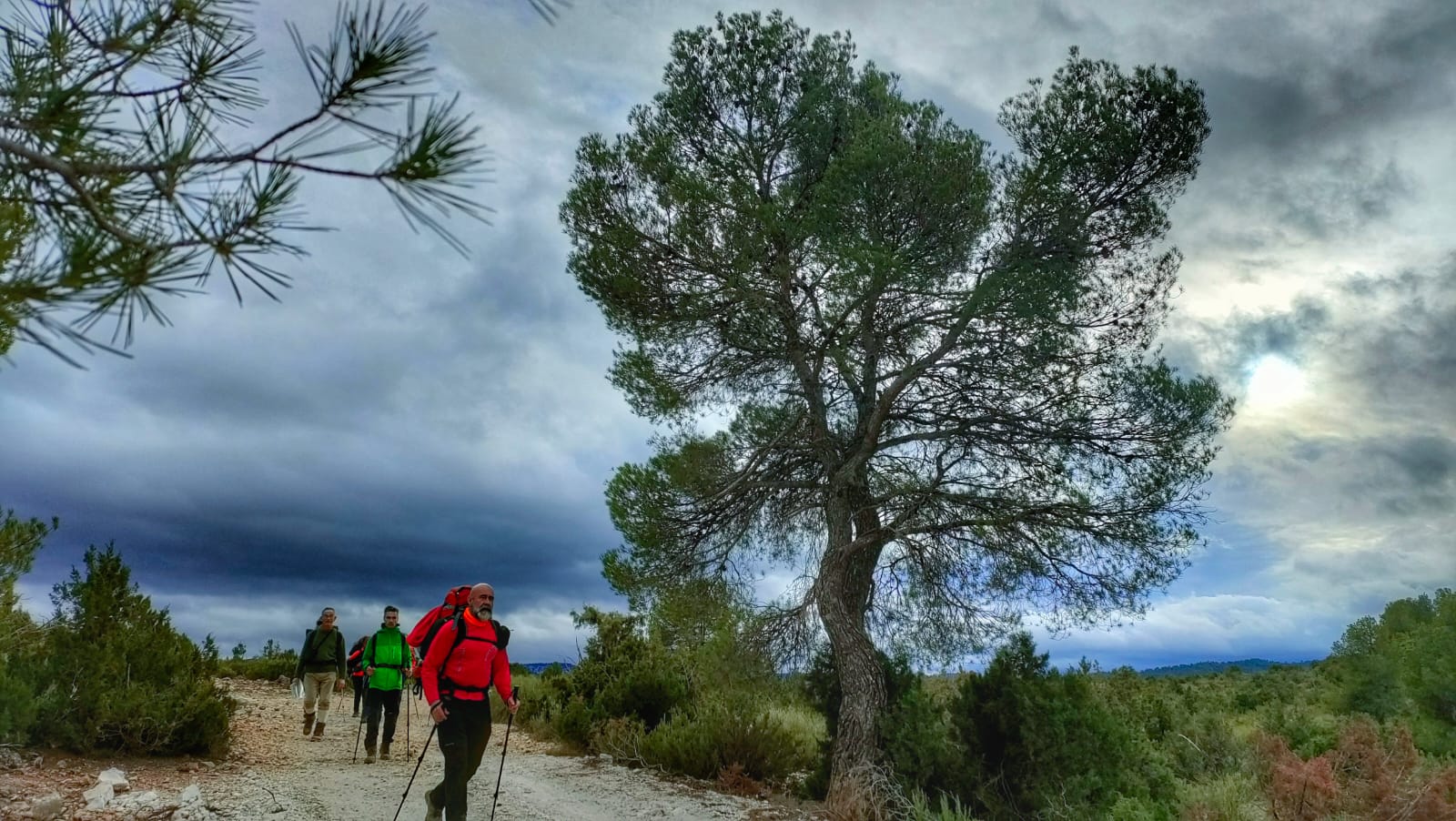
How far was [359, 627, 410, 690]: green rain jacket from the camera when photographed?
11.9 metres

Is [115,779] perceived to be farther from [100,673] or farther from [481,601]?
[481,601]

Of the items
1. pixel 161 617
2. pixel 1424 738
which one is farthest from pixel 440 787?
pixel 1424 738

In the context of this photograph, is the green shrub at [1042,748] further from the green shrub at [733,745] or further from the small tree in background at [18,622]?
the small tree in background at [18,622]

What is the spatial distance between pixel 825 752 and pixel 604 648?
292 inches

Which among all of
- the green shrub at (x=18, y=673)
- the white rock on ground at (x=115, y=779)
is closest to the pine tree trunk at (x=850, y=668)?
the white rock on ground at (x=115, y=779)

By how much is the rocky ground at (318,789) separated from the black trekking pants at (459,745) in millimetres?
1608

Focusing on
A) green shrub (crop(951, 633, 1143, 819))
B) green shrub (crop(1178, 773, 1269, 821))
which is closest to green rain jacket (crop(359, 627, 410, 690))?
green shrub (crop(951, 633, 1143, 819))

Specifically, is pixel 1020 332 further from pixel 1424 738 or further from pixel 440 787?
pixel 1424 738

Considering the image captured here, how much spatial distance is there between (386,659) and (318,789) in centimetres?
209

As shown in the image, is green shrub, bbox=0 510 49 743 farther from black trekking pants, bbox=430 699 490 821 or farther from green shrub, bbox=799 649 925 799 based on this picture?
green shrub, bbox=799 649 925 799

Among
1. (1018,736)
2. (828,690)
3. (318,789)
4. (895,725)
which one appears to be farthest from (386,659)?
(1018,736)

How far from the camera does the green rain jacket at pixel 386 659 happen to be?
11.9 metres

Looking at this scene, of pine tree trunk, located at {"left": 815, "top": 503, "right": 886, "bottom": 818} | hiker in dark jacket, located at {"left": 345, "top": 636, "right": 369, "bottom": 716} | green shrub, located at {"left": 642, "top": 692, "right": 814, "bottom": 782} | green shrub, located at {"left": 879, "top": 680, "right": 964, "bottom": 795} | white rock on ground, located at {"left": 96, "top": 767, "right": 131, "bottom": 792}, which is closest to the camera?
white rock on ground, located at {"left": 96, "top": 767, "right": 131, "bottom": 792}

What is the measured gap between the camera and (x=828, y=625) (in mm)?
11703
